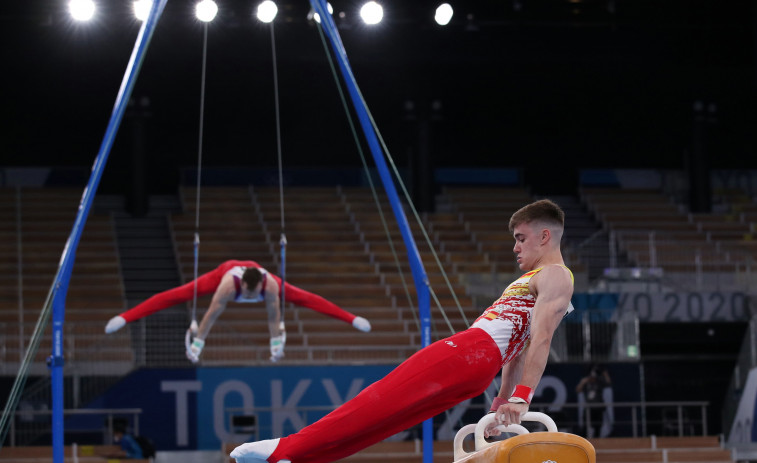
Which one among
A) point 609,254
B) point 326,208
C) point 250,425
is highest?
point 326,208

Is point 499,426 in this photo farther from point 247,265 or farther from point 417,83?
point 417,83

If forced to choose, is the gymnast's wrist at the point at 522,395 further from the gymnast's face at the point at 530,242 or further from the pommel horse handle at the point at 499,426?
the gymnast's face at the point at 530,242

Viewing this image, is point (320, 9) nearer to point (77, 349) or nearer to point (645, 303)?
point (77, 349)

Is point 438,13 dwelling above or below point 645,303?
above

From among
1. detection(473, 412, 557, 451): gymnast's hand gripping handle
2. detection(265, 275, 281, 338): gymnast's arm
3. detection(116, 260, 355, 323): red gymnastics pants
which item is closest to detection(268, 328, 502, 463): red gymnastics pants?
detection(473, 412, 557, 451): gymnast's hand gripping handle

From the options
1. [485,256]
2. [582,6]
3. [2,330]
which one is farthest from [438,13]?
[2,330]

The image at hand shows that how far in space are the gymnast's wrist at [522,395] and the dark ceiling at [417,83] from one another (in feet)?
36.8

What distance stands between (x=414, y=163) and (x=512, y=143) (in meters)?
3.00

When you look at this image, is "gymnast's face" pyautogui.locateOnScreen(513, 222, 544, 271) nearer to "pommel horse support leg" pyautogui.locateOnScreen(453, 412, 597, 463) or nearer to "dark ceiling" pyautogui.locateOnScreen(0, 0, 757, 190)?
"pommel horse support leg" pyautogui.locateOnScreen(453, 412, 597, 463)

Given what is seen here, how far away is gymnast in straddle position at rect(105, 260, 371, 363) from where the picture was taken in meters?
9.10

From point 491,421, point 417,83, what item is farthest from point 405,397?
point 417,83

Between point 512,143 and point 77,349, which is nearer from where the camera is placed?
point 77,349

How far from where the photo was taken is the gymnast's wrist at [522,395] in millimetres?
3973

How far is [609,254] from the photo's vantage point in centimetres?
1650
